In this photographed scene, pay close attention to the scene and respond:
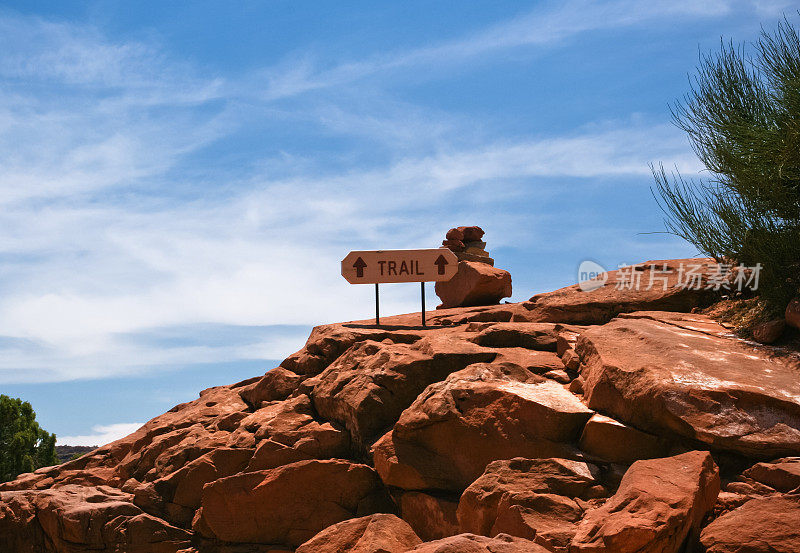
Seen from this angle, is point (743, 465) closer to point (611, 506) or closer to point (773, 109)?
point (611, 506)

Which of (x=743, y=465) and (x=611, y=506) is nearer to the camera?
(x=611, y=506)

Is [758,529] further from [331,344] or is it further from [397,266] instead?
[397,266]

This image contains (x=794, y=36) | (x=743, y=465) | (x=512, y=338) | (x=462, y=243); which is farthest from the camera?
(x=462, y=243)

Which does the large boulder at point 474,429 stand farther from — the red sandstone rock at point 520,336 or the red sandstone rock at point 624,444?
the red sandstone rock at point 520,336

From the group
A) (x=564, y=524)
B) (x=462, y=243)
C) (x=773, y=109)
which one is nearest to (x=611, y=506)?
(x=564, y=524)

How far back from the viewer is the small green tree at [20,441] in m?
23.3

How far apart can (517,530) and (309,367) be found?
6.00 meters

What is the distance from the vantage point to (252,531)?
29.2ft

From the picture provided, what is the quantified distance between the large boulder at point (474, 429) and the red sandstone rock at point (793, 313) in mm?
3297

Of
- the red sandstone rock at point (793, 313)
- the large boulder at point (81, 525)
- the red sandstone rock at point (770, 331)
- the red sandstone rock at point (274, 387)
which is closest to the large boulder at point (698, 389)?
the red sandstone rock at point (770, 331)

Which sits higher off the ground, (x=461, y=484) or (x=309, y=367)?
(x=309, y=367)

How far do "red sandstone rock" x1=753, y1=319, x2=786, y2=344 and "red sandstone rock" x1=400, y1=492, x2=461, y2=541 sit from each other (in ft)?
15.1

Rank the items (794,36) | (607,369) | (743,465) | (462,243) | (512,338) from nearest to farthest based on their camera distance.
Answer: (743,465)
(607,369)
(512,338)
(794,36)
(462,243)

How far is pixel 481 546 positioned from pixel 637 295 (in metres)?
7.97
